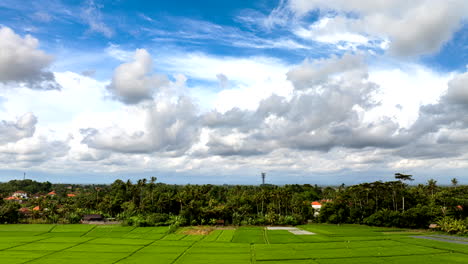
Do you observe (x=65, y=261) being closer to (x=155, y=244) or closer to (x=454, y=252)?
(x=155, y=244)

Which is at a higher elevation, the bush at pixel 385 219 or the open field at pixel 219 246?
the bush at pixel 385 219

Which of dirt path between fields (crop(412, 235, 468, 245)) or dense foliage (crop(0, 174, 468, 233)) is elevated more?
dense foliage (crop(0, 174, 468, 233))

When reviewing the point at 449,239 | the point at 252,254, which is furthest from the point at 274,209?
the point at 252,254

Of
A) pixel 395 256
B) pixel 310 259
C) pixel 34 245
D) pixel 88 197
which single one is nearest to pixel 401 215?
pixel 395 256

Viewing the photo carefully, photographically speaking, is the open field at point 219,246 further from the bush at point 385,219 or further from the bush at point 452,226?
the bush at point 385,219

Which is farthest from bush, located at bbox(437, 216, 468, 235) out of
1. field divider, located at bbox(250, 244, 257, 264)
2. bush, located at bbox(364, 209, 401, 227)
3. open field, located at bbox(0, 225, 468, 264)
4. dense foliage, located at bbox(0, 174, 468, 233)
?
field divider, located at bbox(250, 244, 257, 264)

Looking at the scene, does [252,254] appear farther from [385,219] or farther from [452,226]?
[385,219]

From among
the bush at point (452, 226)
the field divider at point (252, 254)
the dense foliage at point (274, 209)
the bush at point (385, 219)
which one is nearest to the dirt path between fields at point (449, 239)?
the bush at point (452, 226)

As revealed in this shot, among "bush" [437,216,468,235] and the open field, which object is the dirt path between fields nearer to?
the open field
